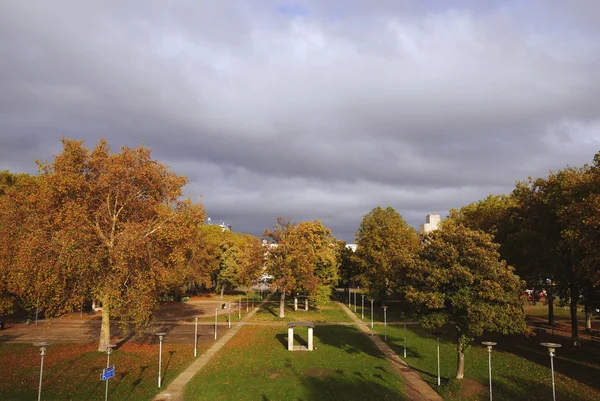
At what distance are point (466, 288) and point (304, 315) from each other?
3441 cm

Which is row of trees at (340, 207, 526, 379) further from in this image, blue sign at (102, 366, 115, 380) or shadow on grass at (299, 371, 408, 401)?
blue sign at (102, 366, 115, 380)

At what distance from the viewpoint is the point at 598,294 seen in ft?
95.5

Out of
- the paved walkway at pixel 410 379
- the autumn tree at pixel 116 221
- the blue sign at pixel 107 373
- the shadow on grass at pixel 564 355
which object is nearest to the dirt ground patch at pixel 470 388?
the paved walkway at pixel 410 379

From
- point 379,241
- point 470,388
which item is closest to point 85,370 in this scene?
point 470,388

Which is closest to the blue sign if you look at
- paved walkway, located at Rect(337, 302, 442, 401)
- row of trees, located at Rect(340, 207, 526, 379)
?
paved walkway, located at Rect(337, 302, 442, 401)

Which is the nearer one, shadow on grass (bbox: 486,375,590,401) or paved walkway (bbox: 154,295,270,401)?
paved walkway (bbox: 154,295,270,401)

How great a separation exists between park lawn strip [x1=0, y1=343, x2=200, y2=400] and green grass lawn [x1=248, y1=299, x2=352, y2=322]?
58.5ft

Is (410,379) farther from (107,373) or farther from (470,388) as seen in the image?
(107,373)

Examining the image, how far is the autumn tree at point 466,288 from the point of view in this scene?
68.7ft

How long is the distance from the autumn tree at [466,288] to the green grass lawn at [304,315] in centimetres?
2788

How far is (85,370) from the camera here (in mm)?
24953

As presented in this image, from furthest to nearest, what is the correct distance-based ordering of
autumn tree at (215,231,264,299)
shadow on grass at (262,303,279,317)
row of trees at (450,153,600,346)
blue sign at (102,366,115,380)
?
shadow on grass at (262,303,279,317)
autumn tree at (215,231,264,299)
row of trees at (450,153,600,346)
blue sign at (102,366,115,380)

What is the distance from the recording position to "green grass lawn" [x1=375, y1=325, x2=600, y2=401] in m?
21.6

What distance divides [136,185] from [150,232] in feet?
13.3
